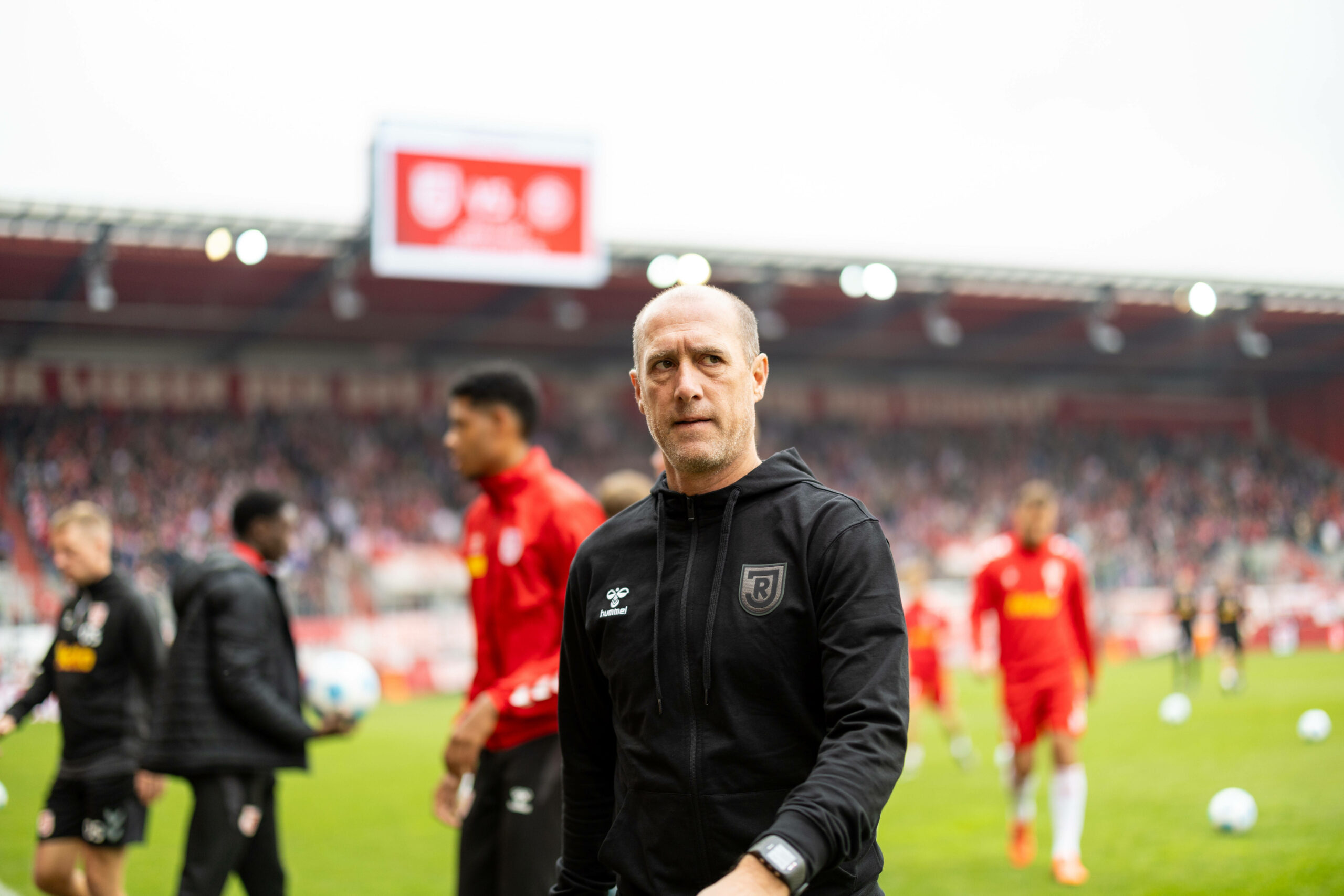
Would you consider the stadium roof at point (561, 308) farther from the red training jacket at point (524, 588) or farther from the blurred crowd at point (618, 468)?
the red training jacket at point (524, 588)

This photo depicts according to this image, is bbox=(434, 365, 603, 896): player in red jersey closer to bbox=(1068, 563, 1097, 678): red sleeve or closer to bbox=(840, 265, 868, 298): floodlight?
bbox=(1068, 563, 1097, 678): red sleeve

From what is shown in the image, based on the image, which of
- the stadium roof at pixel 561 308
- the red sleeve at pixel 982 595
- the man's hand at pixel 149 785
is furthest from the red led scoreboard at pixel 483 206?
the man's hand at pixel 149 785

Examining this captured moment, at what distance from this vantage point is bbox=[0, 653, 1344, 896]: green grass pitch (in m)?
7.29

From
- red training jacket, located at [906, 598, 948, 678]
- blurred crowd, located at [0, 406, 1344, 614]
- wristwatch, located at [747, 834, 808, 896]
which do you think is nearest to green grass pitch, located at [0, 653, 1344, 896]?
red training jacket, located at [906, 598, 948, 678]

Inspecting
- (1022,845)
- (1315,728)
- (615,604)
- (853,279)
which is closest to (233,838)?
(615,604)

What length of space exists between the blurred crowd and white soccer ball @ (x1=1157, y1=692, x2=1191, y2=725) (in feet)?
40.4

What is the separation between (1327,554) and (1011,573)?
28.1 m

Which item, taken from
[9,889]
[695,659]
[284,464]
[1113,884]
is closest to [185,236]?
[284,464]

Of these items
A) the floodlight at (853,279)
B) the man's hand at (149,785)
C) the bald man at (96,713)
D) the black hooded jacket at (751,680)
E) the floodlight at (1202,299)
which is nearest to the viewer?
the black hooded jacket at (751,680)

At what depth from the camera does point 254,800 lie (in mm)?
4902

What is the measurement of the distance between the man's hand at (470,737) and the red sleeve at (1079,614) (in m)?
5.11

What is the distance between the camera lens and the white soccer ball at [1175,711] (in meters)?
14.6

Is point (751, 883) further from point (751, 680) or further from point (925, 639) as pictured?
point (925, 639)

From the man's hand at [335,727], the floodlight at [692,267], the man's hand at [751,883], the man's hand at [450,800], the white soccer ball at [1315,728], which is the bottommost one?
the white soccer ball at [1315,728]
